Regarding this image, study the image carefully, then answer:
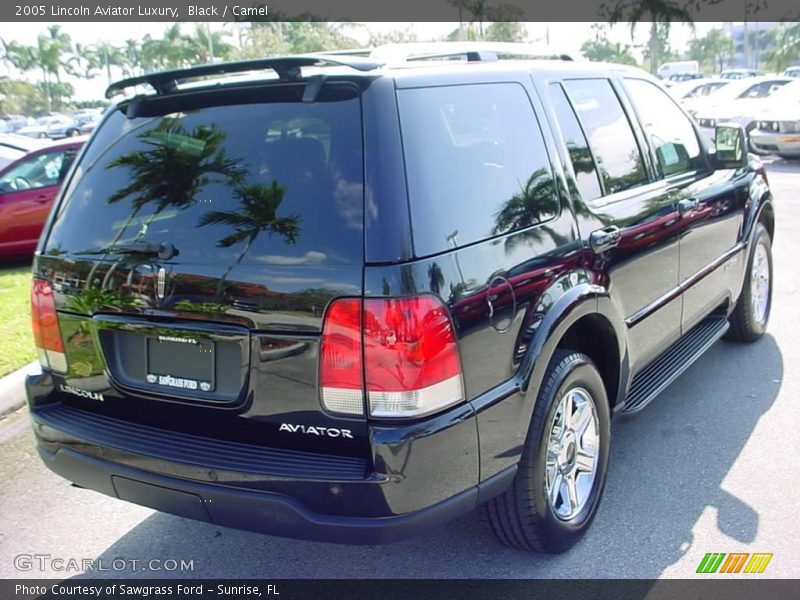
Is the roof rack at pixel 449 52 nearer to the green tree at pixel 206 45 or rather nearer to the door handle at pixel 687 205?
the door handle at pixel 687 205

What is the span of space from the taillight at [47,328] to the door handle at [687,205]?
3.04 metres

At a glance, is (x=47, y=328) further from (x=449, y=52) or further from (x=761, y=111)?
(x=761, y=111)

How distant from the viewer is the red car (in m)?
8.90

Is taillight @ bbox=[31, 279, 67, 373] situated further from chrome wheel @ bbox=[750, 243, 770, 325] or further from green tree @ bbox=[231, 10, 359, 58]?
green tree @ bbox=[231, 10, 359, 58]

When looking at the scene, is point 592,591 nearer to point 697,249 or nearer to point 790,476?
point 790,476

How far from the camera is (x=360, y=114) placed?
247 centimetres

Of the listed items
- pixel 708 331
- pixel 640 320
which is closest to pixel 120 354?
pixel 640 320

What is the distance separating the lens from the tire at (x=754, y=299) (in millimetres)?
5246

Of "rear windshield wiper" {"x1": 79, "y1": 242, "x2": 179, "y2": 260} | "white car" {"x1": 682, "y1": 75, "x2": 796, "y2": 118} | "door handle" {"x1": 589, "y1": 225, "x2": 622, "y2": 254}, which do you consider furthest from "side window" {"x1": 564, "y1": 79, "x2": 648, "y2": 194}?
"white car" {"x1": 682, "y1": 75, "x2": 796, "y2": 118}

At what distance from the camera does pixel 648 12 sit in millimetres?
37250

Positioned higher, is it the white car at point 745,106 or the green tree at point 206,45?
the green tree at point 206,45

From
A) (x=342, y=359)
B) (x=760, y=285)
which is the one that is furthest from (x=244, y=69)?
(x=760, y=285)

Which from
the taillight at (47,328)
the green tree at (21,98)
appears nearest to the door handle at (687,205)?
the taillight at (47,328)

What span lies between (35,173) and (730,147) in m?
7.83
